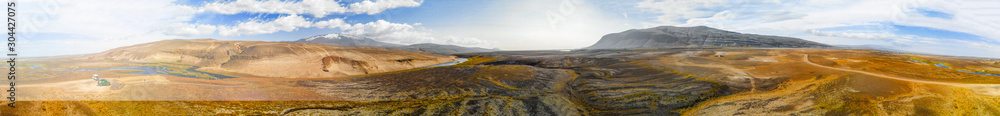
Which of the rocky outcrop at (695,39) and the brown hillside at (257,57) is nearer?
the brown hillside at (257,57)

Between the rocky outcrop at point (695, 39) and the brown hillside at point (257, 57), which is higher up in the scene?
the rocky outcrop at point (695, 39)

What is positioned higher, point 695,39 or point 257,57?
point 695,39

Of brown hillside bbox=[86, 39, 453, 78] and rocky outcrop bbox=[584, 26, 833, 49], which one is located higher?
rocky outcrop bbox=[584, 26, 833, 49]

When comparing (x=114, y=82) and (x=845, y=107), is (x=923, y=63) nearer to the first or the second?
(x=845, y=107)

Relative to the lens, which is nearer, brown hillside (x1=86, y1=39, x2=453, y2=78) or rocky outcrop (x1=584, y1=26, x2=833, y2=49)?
brown hillside (x1=86, y1=39, x2=453, y2=78)

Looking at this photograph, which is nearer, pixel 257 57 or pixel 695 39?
pixel 257 57
